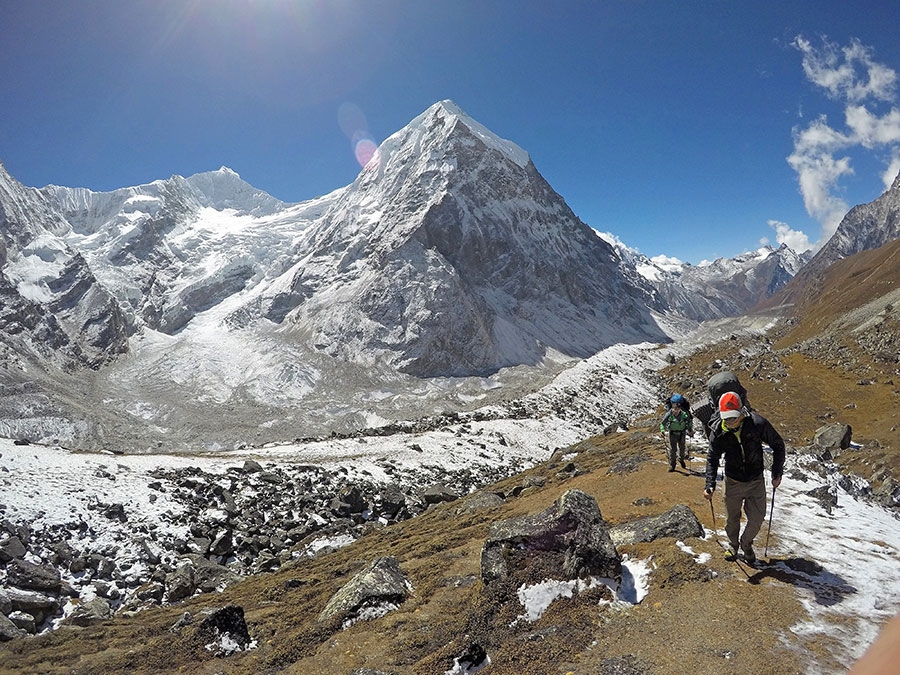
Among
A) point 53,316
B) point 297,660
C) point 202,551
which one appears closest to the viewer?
point 297,660

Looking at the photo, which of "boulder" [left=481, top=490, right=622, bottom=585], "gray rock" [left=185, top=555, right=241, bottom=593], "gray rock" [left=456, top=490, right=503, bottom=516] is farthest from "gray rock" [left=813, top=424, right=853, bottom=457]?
"gray rock" [left=185, top=555, right=241, bottom=593]

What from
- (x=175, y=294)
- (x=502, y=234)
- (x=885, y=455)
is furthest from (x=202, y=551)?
(x=175, y=294)

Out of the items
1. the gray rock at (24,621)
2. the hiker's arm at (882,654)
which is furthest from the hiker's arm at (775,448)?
the gray rock at (24,621)

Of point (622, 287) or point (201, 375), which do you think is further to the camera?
point (622, 287)

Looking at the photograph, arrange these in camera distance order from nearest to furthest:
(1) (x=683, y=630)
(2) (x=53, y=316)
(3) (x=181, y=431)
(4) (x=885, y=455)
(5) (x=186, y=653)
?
(1) (x=683, y=630) → (5) (x=186, y=653) → (4) (x=885, y=455) → (3) (x=181, y=431) → (2) (x=53, y=316)

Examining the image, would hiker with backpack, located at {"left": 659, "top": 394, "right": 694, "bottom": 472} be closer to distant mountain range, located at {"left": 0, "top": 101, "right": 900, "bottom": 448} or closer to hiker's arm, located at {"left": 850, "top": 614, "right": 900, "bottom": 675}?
hiker's arm, located at {"left": 850, "top": 614, "right": 900, "bottom": 675}

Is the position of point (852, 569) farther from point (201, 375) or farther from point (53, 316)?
point (53, 316)
